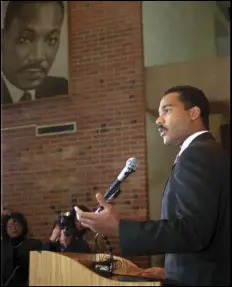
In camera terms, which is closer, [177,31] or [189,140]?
[189,140]

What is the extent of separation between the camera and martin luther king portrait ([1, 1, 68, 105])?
5.31 meters

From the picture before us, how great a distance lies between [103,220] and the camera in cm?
136

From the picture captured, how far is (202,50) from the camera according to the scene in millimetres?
4707

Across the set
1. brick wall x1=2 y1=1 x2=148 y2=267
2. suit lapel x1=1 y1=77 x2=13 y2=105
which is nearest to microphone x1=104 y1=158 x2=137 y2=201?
brick wall x1=2 y1=1 x2=148 y2=267

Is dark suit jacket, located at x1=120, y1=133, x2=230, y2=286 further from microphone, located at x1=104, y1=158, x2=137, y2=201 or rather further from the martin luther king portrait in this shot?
the martin luther king portrait

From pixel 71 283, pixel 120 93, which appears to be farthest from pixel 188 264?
pixel 120 93

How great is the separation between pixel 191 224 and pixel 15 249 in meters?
3.51

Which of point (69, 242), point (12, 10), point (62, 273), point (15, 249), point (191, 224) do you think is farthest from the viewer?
point (12, 10)

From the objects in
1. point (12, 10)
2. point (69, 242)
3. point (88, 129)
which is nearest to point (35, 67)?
point (12, 10)

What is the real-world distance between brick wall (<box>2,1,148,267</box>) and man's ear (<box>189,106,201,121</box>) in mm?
3105

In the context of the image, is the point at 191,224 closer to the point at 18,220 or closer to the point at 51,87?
the point at 18,220

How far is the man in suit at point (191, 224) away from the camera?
134cm

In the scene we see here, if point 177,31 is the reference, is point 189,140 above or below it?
below

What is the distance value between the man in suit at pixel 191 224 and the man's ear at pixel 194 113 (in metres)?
0.14
